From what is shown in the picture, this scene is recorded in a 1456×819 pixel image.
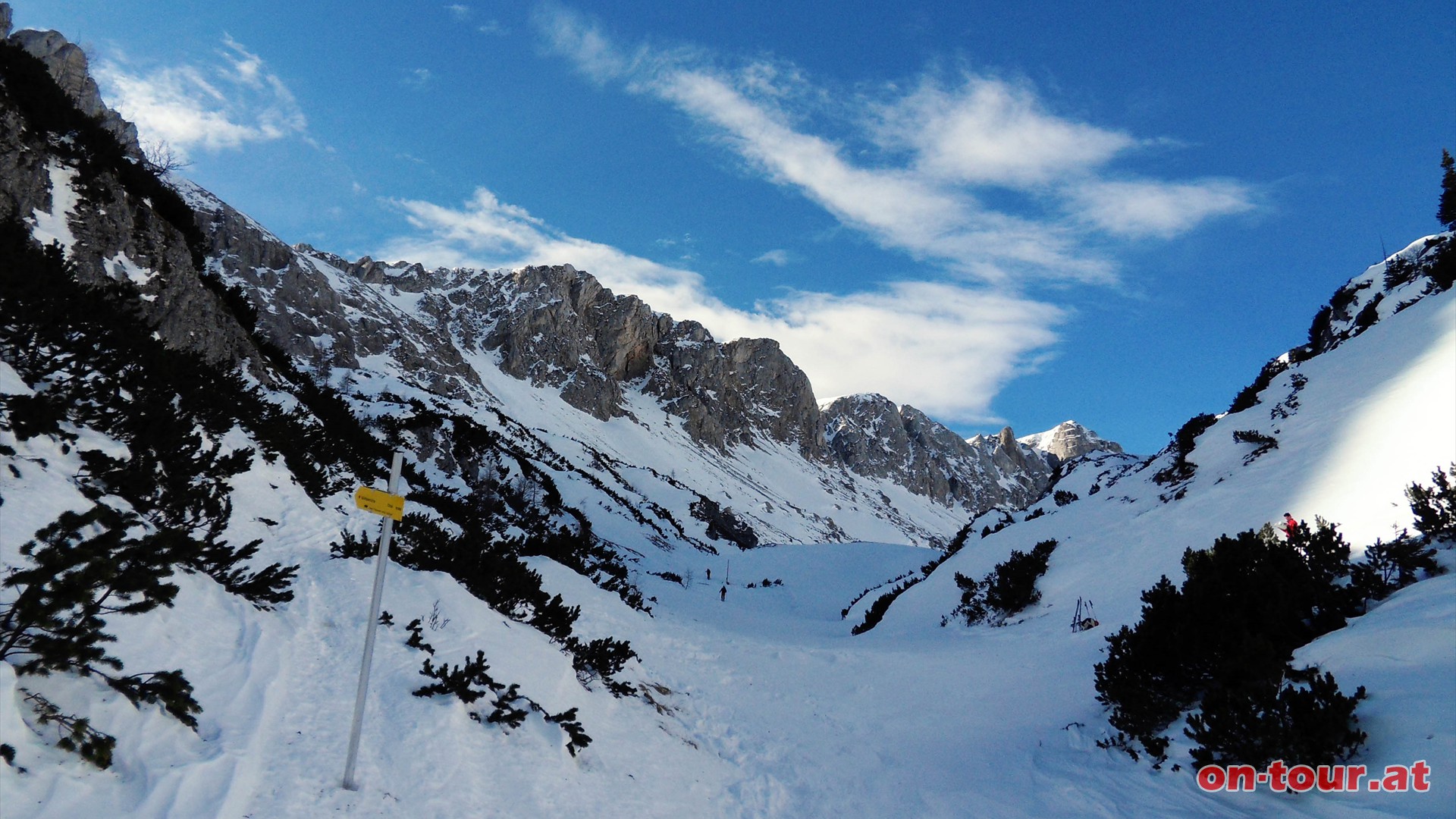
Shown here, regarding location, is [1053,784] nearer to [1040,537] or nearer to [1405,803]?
[1405,803]

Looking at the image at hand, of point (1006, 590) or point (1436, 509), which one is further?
point (1006, 590)

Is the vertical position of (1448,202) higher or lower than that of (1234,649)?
higher

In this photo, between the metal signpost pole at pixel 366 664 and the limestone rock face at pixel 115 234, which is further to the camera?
the limestone rock face at pixel 115 234

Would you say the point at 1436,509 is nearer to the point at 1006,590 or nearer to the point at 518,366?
the point at 1006,590

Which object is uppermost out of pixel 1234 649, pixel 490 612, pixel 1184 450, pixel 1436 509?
pixel 1184 450

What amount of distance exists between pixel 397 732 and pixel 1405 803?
261 inches

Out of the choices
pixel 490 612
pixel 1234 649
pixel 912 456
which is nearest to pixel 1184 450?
pixel 1234 649

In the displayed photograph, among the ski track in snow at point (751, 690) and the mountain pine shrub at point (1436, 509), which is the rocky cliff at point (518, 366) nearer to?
the ski track in snow at point (751, 690)

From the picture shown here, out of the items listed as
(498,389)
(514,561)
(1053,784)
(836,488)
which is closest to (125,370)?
(514,561)

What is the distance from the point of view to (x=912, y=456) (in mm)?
183750

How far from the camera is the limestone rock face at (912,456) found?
17475 centimetres

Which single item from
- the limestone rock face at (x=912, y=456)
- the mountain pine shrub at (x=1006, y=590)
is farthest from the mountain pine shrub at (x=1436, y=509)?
the limestone rock face at (x=912, y=456)

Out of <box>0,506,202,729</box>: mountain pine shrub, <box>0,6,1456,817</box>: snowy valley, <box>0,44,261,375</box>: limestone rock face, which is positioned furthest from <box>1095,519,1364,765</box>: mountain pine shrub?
<box>0,44,261,375</box>: limestone rock face

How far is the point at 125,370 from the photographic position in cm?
733
